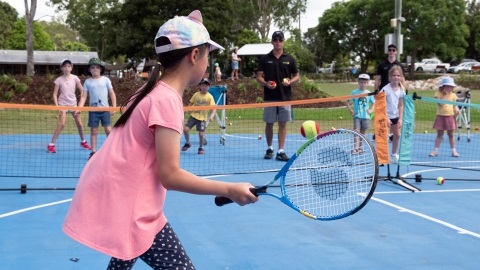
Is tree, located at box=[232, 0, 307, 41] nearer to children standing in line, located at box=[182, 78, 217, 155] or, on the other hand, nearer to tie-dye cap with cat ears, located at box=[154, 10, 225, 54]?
children standing in line, located at box=[182, 78, 217, 155]

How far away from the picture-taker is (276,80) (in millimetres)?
10875

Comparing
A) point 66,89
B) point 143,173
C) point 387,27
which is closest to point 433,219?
point 143,173

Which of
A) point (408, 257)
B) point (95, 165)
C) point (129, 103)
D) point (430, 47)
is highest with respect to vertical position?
point (430, 47)

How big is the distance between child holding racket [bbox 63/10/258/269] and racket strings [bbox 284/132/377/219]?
1011mm

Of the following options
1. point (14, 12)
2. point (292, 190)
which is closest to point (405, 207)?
point (292, 190)

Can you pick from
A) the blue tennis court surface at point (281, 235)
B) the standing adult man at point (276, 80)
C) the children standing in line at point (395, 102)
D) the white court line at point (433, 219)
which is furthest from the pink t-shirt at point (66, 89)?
the white court line at point (433, 219)

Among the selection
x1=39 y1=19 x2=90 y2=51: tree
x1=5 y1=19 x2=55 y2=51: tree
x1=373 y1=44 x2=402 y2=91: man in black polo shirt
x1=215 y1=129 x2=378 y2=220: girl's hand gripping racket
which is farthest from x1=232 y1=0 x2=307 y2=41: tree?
x1=215 y1=129 x2=378 y2=220: girl's hand gripping racket

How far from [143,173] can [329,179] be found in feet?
4.75

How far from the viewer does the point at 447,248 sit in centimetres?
535

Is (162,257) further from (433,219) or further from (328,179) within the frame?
(433,219)

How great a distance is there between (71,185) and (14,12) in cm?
7557

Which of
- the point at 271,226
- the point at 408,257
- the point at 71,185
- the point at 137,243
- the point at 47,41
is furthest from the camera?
the point at 47,41

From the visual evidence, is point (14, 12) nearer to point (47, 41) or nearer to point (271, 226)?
point (47, 41)

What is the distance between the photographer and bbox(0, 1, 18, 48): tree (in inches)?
2633
